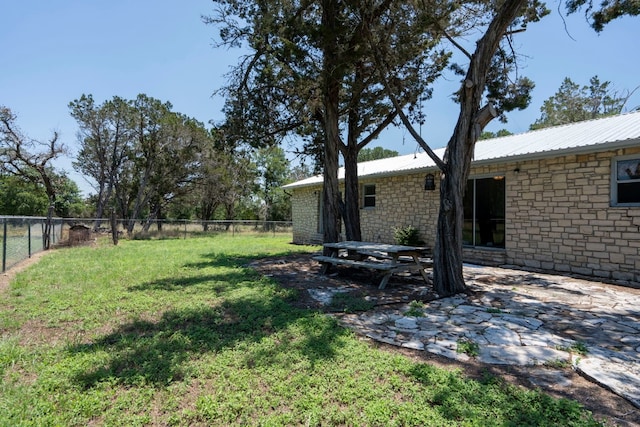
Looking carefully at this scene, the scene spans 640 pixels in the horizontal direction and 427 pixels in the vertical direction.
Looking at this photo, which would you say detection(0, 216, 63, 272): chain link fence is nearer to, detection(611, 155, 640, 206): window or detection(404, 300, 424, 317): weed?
detection(404, 300, 424, 317): weed

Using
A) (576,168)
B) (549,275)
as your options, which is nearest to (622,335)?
(549,275)

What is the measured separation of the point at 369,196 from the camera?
488 inches

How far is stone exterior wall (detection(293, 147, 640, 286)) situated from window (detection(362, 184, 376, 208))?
112 inches

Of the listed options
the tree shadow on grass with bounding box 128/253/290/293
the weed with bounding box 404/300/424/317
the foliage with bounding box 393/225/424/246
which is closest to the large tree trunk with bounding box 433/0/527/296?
the weed with bounding box 404/300/424/317

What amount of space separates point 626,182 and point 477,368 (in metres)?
5.81

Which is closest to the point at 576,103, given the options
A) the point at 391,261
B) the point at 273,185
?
the point at 391,261

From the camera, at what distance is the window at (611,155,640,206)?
6234 mm

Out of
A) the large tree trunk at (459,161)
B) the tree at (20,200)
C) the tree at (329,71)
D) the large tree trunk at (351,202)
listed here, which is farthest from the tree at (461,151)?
the tree at (20,200)

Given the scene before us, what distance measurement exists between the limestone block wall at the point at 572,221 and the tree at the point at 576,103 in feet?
59.2

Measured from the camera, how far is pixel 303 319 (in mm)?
4180

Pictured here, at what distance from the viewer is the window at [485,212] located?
27.9ft

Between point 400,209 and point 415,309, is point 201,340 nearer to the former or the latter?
point 415,309

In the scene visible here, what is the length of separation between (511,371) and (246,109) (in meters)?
8.44

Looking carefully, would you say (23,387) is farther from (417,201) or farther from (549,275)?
(417,201)
